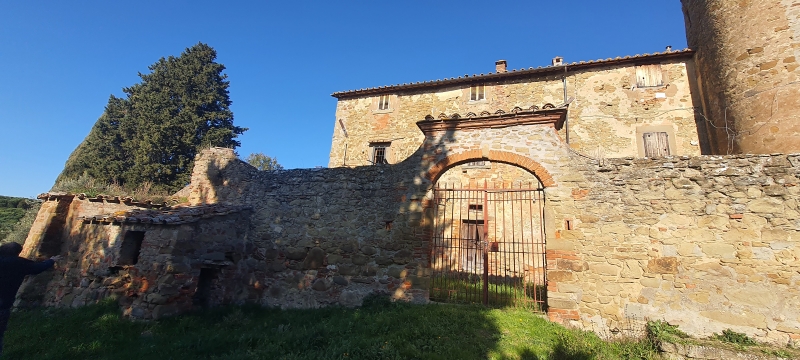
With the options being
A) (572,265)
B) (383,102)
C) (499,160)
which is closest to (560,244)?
(572,265)

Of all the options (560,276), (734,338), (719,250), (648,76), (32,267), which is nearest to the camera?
(32,267)

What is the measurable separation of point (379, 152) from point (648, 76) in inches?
504

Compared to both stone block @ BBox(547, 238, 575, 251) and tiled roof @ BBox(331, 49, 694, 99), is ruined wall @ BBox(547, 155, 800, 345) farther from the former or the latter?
tiled roof @ BBox(331, 49, 694, 99)

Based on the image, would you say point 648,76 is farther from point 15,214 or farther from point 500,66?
point 15,214

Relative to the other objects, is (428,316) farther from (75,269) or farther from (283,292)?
(75,269)

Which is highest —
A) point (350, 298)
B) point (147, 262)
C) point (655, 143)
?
point (655, 143)

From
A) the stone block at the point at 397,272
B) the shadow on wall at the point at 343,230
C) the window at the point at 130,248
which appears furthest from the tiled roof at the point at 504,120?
the window at the point at 130,248

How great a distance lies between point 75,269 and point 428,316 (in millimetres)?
9266

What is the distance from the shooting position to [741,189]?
6340mm

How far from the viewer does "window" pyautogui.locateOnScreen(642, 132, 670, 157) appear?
13672 mm

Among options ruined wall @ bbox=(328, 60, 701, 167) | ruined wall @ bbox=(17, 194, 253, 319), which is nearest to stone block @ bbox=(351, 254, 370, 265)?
ruined wall @ bbox=(17, 194, 253, 319)

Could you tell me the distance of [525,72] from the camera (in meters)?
16.2

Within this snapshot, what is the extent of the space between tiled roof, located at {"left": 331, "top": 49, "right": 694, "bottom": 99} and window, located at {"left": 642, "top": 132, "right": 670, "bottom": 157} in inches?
128

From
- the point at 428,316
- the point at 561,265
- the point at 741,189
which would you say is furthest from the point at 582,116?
the point at 428,316
